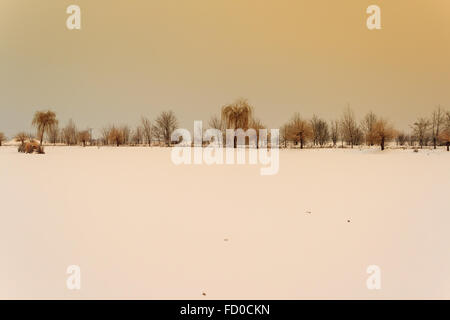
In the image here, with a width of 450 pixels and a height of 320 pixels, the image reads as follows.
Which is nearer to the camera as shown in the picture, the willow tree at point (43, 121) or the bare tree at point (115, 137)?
the willow tree at point (43, 121)

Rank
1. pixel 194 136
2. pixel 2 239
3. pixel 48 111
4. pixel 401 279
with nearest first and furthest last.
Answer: pixel 401 279 < pixel 2 239 < pixel 48 111 < pixel 194 136

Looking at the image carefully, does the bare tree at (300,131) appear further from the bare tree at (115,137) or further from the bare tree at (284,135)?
the bare tree at (115,137)

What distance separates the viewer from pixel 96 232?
235cm

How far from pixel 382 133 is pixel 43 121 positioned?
23501 mm

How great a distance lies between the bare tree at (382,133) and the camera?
1474 centimetres

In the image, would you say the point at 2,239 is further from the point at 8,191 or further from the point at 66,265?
the point at 8,191

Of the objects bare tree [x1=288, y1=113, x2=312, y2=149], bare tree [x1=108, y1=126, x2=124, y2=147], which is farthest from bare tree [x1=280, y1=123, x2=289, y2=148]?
bare tree [x1=108, y1=126, x2=124, y2=147]

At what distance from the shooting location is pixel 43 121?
18.7 metres

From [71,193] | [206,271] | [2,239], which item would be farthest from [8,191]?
[206,271]

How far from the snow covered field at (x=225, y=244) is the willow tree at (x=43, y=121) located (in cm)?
1829

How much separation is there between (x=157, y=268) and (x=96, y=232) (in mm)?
971

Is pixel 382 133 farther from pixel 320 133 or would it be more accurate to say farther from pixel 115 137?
pixel 115 137

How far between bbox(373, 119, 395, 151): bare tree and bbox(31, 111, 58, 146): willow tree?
74.3ft

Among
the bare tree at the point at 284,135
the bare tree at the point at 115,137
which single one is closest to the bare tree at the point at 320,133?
the bare tree at the point at 284,135
